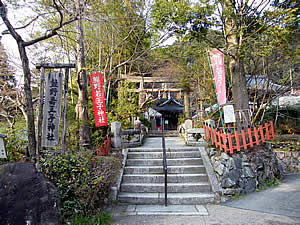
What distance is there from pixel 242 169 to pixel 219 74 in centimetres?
317

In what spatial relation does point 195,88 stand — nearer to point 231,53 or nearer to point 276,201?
point 231,53

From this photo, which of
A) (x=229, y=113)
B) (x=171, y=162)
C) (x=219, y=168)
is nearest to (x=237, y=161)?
(x=219, y=168)

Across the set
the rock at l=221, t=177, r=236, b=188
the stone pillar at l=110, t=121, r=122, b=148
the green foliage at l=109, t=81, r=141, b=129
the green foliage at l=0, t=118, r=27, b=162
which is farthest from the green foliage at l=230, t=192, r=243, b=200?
the green foliage at l=0, t=118, r=27, b=162

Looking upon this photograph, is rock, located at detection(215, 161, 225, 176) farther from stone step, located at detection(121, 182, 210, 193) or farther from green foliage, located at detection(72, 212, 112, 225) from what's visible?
green foliage, located at detection(72, 212, 112, 225)

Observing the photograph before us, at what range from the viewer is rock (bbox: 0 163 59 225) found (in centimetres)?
307

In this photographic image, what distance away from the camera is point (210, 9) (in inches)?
247

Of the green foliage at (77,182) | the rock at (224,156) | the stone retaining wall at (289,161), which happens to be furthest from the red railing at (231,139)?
the stone retaining wall at (289,161)

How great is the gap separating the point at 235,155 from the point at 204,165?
0.98 meters

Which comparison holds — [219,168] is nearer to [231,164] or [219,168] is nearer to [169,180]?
[231,164]

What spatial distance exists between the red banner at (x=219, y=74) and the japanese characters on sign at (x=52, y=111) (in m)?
4.95

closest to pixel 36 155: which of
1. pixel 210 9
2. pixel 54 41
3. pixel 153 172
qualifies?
pixel 153 172

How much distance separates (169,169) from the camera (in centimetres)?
585

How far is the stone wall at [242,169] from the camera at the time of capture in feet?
17.3

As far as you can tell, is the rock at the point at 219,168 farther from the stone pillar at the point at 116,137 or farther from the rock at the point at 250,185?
the stone pillar at the point at 116,137
